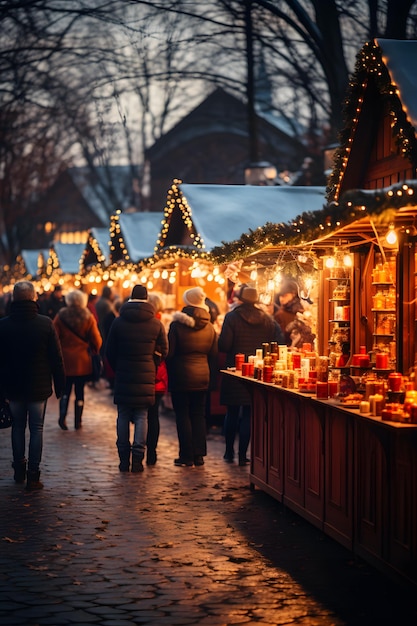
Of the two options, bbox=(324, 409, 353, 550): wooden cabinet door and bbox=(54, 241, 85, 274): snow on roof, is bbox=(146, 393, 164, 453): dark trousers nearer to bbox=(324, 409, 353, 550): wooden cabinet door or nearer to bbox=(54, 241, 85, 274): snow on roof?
bbox=(324, 409, 353, 550): wooden cabinet door

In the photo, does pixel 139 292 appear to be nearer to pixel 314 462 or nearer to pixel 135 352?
pixel 135 352

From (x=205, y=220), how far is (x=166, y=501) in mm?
9219

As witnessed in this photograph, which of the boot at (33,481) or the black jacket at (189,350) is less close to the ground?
the black jacket at (189,350)

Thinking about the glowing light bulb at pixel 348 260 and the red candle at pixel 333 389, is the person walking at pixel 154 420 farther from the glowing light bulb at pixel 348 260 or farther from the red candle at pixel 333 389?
the red candle at pixel 333 389

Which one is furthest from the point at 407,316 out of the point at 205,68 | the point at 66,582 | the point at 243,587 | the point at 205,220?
the point at 205,68

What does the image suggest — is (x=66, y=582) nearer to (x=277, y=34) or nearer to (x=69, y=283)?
(x=277, y=34)

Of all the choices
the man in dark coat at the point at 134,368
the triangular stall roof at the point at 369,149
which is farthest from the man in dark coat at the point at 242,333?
the triangular stall roof at the point at 369,149

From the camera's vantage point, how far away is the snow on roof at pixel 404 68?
11219 mm

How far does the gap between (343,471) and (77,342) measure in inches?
386

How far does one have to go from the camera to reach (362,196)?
866 cm

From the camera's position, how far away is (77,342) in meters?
19.2

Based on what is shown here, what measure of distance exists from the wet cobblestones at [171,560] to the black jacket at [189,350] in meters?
1.16

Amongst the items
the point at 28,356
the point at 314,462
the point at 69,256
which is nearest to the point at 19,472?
the point at 28,356

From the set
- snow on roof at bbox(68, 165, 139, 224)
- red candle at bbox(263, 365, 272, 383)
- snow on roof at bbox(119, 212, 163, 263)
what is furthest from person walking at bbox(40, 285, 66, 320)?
snow on roof at bbox(68, 165, 139, 224)
